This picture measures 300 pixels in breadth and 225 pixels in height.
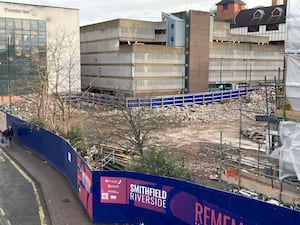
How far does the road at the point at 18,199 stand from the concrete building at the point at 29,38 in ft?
102

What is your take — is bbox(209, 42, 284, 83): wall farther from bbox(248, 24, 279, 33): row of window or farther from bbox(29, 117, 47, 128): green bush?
bbox(29, 117, 47, 128): green bush

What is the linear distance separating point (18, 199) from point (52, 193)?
1409 millimetres

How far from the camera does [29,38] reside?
2101 inches

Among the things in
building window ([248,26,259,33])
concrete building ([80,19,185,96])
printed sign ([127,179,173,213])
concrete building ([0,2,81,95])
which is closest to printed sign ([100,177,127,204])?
printed sign ([127,179,173,213])

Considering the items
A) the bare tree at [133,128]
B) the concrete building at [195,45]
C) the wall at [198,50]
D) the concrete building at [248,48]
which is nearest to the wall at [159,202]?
the bare tree at [133,128]

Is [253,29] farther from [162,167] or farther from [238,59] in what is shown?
[162,167]

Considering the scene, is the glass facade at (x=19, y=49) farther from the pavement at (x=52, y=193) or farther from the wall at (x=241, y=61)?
the pavement at (x=52, y=193)

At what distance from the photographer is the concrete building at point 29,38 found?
51.1m

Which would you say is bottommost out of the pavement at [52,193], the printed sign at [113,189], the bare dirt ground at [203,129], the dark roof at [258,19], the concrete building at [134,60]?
the pavement at [52,193]

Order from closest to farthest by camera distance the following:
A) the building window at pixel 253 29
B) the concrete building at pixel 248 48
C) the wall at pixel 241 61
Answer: the wall at pixel 241 61 → the concrete building at pixel 248 48 → the building window at pixel 253 29

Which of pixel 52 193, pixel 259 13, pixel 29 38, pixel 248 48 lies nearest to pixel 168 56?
pixel 248 48

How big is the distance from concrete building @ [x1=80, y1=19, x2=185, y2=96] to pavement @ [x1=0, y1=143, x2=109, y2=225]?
86.8ft

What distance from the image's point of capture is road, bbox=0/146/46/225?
13625 millimetres

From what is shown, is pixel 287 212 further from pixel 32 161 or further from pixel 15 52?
pixel 15 52
